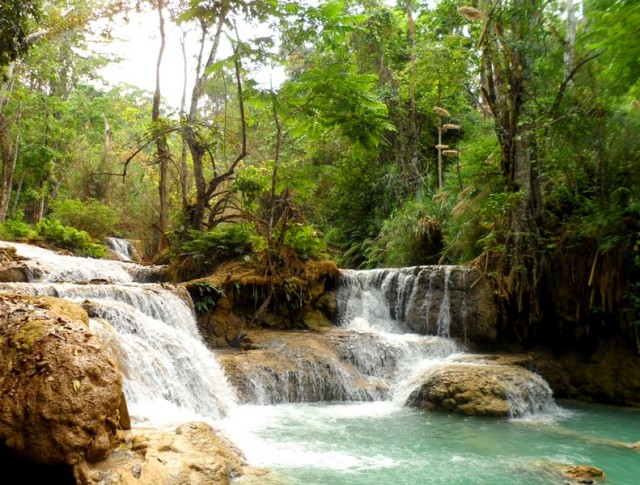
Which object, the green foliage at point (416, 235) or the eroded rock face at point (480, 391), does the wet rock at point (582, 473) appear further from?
the green foliage at point (416, 235)

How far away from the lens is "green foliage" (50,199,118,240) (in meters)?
16.5

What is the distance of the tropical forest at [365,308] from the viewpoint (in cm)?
390

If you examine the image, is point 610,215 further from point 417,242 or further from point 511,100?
point 417,242

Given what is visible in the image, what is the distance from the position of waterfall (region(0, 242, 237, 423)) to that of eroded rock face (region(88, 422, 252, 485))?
0.84 meters

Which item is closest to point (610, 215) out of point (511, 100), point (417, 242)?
point (511, 100)

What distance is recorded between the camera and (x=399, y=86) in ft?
59.0

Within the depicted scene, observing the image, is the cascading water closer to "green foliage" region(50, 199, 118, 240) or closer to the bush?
the bush

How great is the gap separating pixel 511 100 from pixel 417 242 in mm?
5246

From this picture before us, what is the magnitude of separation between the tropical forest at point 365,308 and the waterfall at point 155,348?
0.12 ft

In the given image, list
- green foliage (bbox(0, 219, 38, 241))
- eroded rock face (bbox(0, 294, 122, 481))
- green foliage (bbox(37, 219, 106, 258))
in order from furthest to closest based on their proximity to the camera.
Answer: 1. green foliage (bbox(37, 219, 106, 258))
2. green foliage (bbox(0, 219, 38, 241))
3. eroded rock face (bbox(0, 294, 122, 481))

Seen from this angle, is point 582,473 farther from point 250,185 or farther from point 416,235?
point 416,235

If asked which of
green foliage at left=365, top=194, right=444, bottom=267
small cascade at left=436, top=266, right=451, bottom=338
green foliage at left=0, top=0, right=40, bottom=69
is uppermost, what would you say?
green foliage at left=0, top=0, right=40, bottom=69

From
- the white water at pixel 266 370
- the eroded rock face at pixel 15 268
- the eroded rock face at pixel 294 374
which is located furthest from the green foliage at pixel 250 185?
the eroded rock face at pixel 15 268

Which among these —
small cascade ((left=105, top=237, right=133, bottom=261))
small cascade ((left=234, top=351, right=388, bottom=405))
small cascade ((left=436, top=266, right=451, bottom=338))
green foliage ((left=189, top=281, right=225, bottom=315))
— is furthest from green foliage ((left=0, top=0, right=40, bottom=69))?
small cascade ((left=105, top=237, right=133, bottom=261))
